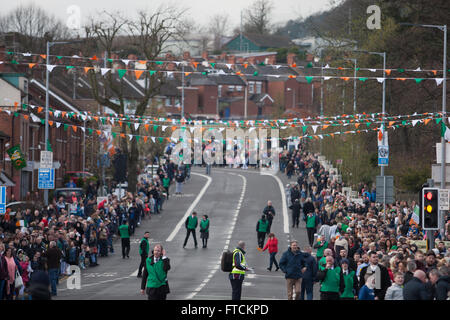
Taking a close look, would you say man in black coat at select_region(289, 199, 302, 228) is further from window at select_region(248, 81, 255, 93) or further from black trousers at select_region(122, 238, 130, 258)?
window at select_region(248, 81, 255, 93)

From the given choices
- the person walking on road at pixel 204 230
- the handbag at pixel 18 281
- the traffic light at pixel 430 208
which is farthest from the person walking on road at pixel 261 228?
the traffic light at pixel 430 208

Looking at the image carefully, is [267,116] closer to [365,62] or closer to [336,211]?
[365,62]

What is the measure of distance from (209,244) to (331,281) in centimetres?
1863

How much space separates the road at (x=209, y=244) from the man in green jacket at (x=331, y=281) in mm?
3447

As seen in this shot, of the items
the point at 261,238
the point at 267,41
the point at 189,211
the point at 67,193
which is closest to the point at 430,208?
the point at 261,238

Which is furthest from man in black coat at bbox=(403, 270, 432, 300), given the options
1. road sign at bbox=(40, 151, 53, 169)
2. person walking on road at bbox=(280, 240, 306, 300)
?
road sign at bbox=(40, 151, 53, 169)

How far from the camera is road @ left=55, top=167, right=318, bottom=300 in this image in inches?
938

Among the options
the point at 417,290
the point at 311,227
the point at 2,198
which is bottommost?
the point at 311,227

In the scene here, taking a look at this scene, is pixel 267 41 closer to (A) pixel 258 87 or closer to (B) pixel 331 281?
(A) pixel 258 87

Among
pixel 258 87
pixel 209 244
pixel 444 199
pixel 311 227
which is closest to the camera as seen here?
pixel 444 199

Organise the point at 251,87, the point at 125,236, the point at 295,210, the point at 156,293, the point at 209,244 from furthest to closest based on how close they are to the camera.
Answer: the point at 251,87, the point at 295,210, the point at 209,244, the point at 125,236, the point at 156,293

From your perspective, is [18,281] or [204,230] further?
[204,230]

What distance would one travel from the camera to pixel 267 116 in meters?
119

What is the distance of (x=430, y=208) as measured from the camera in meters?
20.9
